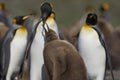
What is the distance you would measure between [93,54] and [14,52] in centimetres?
125

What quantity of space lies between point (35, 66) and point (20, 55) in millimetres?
642

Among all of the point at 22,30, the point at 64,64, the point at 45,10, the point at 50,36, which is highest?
the point at 45,10

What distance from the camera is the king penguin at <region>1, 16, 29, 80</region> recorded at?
398 inches

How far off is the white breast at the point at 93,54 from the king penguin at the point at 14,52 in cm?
94

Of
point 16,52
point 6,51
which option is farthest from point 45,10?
point 6,51

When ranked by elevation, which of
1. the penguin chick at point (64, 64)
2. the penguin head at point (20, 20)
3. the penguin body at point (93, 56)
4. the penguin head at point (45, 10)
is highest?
the penguin head at point (45, 10)

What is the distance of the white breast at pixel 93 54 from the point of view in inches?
386

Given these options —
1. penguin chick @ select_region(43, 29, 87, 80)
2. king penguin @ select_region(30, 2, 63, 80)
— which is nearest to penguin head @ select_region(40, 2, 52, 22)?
king penguin @ select_region(30, 2, 63, 80)

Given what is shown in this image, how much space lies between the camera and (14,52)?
10.1 m

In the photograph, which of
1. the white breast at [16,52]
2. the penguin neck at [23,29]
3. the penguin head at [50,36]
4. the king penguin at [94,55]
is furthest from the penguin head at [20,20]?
the penguin head at [50,36]

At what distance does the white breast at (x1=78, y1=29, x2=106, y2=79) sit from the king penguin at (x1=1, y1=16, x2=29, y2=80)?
94 centimetres

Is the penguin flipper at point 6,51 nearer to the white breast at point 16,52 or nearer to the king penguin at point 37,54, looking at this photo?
the white breast at point 16,52

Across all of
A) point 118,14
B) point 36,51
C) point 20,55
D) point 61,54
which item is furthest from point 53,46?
point 118,14

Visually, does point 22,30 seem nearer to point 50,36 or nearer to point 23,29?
point 23,29
